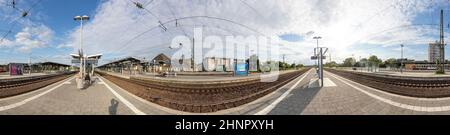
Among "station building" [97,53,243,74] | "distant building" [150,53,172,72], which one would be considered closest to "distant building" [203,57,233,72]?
"station building" [97,53,243,74]

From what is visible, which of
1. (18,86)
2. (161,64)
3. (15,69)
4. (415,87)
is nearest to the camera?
(415,87)

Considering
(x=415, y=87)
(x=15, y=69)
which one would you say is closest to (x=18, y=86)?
(x=415, y=87)

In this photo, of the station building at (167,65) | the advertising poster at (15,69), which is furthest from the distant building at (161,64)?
the advertising poster at (15,69)

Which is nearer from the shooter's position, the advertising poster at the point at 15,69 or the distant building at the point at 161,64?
the advertising poster at the point at 15,69

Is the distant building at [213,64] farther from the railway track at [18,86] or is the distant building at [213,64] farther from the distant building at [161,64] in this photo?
the railway track at [18,86]

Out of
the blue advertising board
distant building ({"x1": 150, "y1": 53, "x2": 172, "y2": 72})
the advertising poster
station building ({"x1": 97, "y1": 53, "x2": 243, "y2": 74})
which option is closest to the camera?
the blue advertising board

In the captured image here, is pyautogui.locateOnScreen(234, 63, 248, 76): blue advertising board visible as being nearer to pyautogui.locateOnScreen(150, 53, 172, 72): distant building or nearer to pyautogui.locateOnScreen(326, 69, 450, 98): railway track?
pyautogui.locateOnScreen(326, 69, 450, 98): railway track

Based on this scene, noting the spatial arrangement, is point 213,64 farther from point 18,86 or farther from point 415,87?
point 415,87

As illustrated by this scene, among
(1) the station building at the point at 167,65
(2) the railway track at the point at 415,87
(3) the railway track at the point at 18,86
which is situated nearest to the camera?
(2) the railway track at the point at 415,87

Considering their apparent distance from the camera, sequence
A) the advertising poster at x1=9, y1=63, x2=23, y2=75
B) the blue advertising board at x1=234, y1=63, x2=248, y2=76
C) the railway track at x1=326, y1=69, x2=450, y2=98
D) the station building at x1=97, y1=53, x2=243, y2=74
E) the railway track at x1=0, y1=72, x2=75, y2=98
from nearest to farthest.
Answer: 1. the railway track at x1=326, y1=69, x2=450, y2=98
2. the railway track at x1=0, y1=72, x2=75, y2=98
3. the blue advertising board at x1=234, y1=63, x2=248, y2=76
4. the advertising poster at x1=9, y1=63, x2=23, y2=75
5. the station building at x1=97, y1=53, x2=243, y2=74
